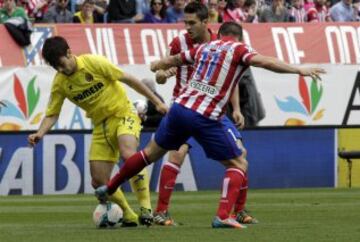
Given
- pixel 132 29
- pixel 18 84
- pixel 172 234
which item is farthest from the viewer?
pixel 132 29

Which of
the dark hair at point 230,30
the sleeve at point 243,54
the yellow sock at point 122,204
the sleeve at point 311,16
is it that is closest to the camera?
the sleeve at point 243,54

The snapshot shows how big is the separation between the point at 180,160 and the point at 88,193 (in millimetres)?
7123

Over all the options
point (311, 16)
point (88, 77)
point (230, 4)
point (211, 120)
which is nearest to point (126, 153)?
point (88, 77)

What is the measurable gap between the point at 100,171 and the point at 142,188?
47cm

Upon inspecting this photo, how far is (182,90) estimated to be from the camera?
40.5ft

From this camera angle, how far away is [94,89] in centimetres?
1299

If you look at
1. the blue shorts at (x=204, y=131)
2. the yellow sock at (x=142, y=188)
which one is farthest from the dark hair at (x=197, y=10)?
the yellow sock at (x=142, y=188)

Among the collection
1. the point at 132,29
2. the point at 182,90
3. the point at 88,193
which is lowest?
the point at 88,193

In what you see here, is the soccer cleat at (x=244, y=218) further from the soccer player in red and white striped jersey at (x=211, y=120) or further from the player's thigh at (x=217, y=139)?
the player's thigh at (x=217, y=139)

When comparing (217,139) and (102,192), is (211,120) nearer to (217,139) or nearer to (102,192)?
(217,139)

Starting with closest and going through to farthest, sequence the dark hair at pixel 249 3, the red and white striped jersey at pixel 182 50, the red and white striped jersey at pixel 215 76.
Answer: the red and white striped jersey at pixel 215 76
the red and white striped jersey at pixel 182 50
the dark hair at pixel 249 3

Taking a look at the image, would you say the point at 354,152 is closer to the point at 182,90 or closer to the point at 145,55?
the point at 145,55

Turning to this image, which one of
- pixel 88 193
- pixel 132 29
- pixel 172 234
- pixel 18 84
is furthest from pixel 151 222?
pixel 132 29

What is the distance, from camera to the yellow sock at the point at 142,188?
507 inches
